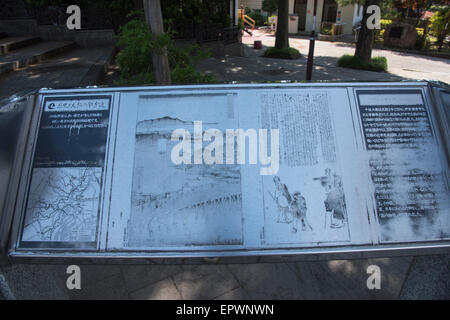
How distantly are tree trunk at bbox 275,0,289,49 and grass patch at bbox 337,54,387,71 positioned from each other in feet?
9.40

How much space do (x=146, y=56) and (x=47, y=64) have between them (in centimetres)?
629

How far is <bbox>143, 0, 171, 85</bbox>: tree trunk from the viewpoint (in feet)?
11.7

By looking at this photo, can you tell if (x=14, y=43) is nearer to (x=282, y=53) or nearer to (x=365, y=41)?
(x=282, y=53)

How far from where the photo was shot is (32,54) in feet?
29.6

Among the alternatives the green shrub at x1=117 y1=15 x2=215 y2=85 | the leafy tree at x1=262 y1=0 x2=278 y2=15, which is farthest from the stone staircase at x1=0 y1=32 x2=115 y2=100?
the leafy tree at x1=262 y1=0 x2=278 y2=15

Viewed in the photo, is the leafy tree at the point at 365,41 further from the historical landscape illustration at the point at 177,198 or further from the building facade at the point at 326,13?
the building facade at the point at 326,13

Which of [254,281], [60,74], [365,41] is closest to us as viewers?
[254,281]

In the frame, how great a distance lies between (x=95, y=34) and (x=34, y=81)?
6355mm

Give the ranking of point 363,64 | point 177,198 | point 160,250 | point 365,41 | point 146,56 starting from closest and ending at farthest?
point 160,250 < point 177,198 < point 146,56 < point 365,41 < point 363,64

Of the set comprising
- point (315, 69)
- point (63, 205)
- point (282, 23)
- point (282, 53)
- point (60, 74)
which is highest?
point (282, 23)

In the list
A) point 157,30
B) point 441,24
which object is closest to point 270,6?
point 441,24

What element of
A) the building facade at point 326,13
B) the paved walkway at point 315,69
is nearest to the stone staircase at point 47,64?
the paved walkway at point 315,69

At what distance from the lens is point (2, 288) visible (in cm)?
192

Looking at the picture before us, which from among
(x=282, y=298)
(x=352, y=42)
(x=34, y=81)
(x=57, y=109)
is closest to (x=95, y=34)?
(x=34, y=81)
